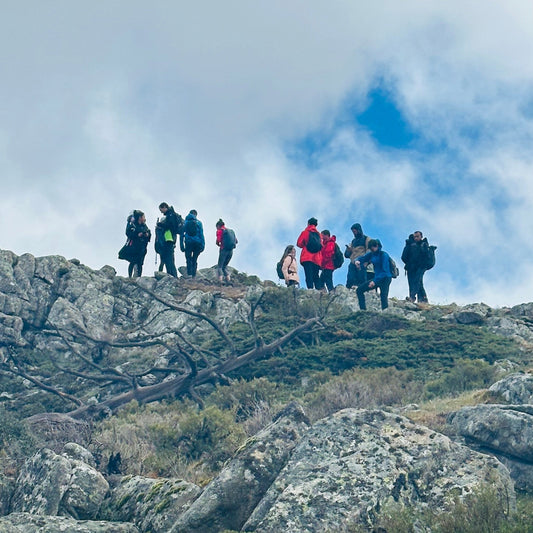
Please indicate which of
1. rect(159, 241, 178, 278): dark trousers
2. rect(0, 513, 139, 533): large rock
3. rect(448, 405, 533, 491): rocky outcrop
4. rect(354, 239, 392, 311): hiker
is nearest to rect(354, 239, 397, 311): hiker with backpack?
rect(354, 239, 392, 311): hiker

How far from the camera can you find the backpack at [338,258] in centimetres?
2471

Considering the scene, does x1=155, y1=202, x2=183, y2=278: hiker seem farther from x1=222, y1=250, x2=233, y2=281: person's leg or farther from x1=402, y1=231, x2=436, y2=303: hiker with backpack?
x1=402, y1=231, x2=436, y2=303: hiker with backpack

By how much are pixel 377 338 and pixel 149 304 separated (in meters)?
8.35

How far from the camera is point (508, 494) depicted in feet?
23.7

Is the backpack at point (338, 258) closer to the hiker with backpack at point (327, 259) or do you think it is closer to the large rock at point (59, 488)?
the hiker with backpack at point (327, 259)

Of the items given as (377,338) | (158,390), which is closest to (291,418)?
(158,390)

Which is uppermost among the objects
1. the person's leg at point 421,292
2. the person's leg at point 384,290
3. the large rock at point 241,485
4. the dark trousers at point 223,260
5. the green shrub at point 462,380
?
the dark trousers at point 223,260

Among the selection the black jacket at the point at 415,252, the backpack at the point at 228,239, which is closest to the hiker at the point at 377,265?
the black jacket at the point at 415,252

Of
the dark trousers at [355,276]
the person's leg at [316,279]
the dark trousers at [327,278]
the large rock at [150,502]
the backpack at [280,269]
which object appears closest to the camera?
the large rock at [150,502]

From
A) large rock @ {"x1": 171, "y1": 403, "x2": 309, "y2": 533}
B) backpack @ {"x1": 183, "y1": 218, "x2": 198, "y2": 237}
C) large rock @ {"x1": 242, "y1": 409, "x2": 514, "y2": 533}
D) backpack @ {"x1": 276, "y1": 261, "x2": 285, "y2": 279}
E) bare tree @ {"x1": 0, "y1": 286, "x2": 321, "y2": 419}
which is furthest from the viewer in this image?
backpack @ {"x1": 183, "y1": 218, "x2": 198, "y2": 237}

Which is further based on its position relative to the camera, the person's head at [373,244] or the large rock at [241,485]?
the person's head at [373,244]

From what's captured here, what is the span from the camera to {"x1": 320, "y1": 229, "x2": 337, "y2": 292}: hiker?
24.5 metres

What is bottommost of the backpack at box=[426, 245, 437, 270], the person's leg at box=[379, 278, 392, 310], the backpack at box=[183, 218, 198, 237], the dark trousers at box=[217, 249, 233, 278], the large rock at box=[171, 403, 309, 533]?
the large rock at box=[171, 403, 309, 533]

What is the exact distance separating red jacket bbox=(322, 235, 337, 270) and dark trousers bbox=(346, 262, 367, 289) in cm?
60
